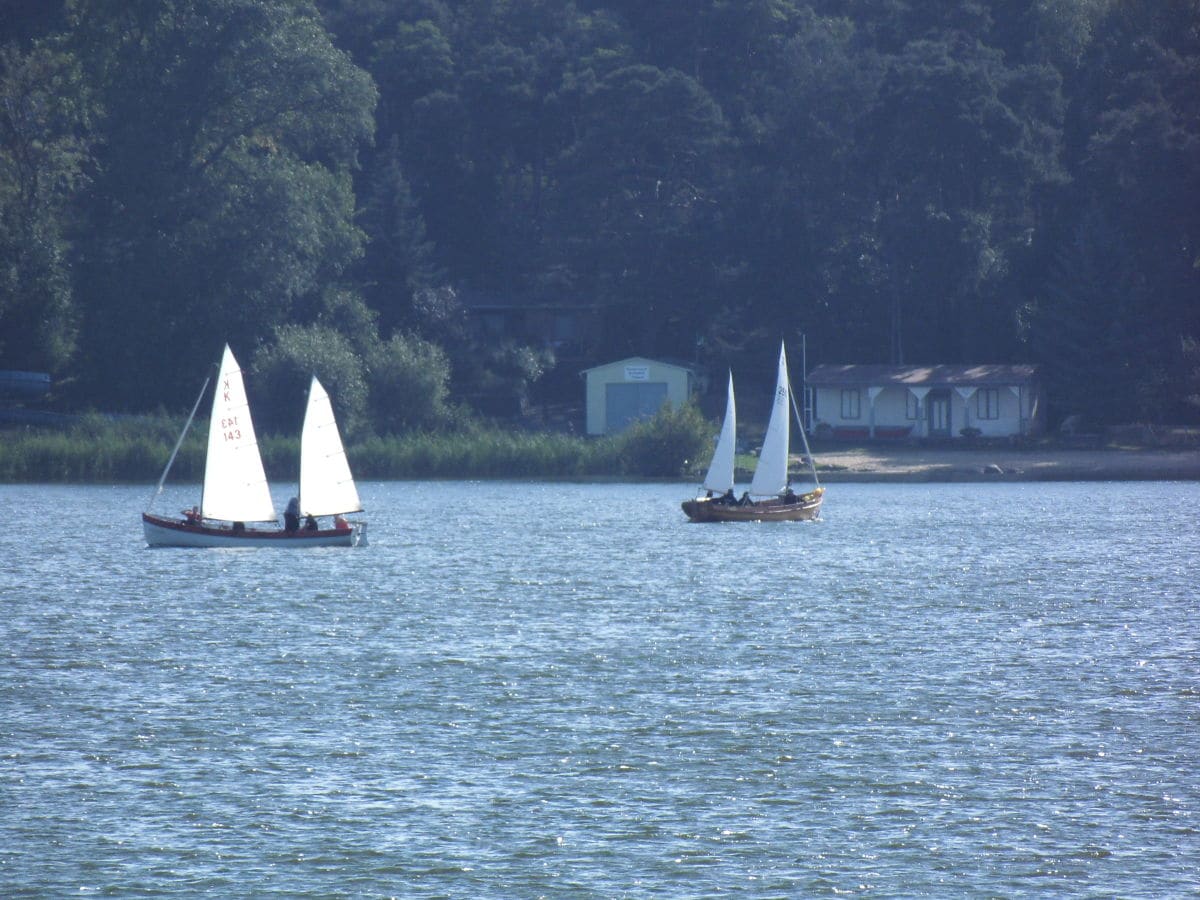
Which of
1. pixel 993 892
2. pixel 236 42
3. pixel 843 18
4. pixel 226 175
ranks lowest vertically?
pixel 993 892

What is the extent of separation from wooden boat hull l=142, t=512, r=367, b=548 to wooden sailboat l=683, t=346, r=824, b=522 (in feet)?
44.2

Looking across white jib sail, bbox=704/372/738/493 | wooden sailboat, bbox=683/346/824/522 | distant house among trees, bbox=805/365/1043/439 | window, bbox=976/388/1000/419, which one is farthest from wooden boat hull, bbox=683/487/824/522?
window, bbox=976/388/1000/419

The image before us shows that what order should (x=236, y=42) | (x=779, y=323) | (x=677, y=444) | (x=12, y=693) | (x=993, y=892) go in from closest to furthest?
(x=993, y=892) < (x=12, y=693) < (x=677, y=444) < (x=236, y=42) < (x=779, y=323)

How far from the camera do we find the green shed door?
94750mm

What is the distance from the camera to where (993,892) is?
17078 millimetres

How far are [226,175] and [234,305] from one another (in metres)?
6.40

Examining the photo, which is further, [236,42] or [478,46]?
[478,46]

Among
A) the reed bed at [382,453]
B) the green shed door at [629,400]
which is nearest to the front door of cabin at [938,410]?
the green shed door at [629,400]

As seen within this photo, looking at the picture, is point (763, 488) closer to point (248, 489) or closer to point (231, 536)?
point (248, 489)

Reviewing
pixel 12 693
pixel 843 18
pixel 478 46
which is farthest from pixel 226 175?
pixel 12 693

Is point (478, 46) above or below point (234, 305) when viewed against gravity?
above

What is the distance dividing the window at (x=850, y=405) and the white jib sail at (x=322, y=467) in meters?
44.5

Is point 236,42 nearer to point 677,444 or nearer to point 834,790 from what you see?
point 677,444

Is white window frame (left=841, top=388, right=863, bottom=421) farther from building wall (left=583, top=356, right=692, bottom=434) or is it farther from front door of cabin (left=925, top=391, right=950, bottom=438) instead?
building wall (left=583, top=356, right=692, bottom=434)
